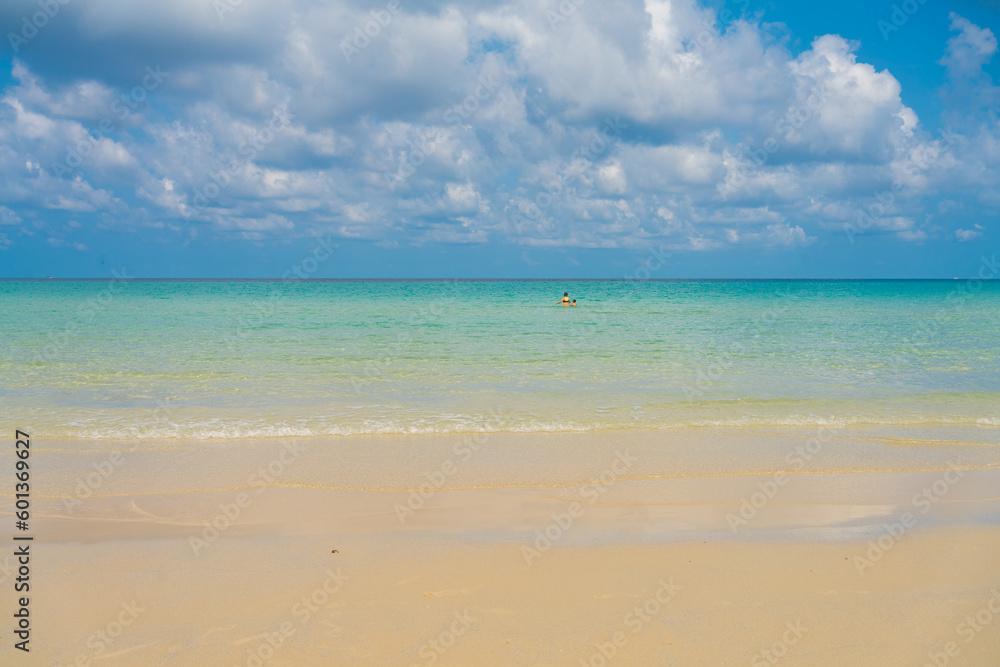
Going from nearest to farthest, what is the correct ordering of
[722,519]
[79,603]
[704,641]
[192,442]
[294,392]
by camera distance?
[704,641] → [79,603] → [722,519] → [192,442] → [294,392]

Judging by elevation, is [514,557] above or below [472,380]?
below

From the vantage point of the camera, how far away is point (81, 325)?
28734 millimetres

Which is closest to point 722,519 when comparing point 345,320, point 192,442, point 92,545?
point 92,545

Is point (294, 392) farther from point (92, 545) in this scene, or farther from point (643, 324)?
point (643, 324)

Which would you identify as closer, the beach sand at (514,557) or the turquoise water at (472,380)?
the beach sand at (514,557)

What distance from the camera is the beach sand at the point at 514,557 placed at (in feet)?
13.5

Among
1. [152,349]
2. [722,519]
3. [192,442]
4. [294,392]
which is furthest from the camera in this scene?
[152,349]

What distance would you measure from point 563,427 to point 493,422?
134 cm

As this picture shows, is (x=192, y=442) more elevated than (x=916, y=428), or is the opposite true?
(x=916, y=428)

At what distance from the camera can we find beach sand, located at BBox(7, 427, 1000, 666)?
413cm

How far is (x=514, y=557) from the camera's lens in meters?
5.37

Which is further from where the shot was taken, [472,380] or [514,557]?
[472,380]

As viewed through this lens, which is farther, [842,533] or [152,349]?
[152,349]

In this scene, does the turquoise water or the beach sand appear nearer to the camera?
the beach sand
